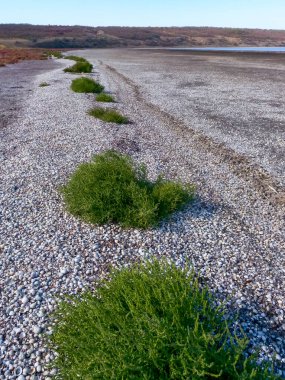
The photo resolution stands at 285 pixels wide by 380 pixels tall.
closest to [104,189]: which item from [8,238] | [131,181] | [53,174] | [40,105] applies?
[131,181]

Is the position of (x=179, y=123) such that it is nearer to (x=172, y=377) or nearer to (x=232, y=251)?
(x=232, y=251)

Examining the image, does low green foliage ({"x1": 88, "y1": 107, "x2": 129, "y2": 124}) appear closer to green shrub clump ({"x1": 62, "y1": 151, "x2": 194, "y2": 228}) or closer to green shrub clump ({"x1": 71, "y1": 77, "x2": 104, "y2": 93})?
green shrub clump ({"x1": 71, "y1": 77, "x2": 104, "y2": 93})

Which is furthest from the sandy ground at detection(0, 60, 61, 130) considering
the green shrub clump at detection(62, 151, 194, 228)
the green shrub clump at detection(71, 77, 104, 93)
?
the green shrub clump at detection(62, 151, 194, 228)

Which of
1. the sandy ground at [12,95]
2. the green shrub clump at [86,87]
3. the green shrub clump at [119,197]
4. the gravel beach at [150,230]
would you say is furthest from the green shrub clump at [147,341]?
the green shrub clump at [86,87]

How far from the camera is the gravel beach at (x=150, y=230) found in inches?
220

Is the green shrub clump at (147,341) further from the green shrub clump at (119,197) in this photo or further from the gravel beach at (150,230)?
the green shrub clump at (119,197)

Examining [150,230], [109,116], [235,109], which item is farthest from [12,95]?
[150,230]

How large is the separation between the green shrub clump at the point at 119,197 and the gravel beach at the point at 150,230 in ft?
1.00

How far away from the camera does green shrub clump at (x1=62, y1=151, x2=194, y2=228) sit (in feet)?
27.0

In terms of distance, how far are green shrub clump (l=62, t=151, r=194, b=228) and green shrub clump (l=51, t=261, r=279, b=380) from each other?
3254mm

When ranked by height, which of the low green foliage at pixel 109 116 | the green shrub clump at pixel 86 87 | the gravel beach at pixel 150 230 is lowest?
the gravel beach at pixel 150 230

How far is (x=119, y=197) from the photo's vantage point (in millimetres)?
8461

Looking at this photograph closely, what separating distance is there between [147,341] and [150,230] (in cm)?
417

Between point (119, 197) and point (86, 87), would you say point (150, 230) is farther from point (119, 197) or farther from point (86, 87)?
point (86, 87)
